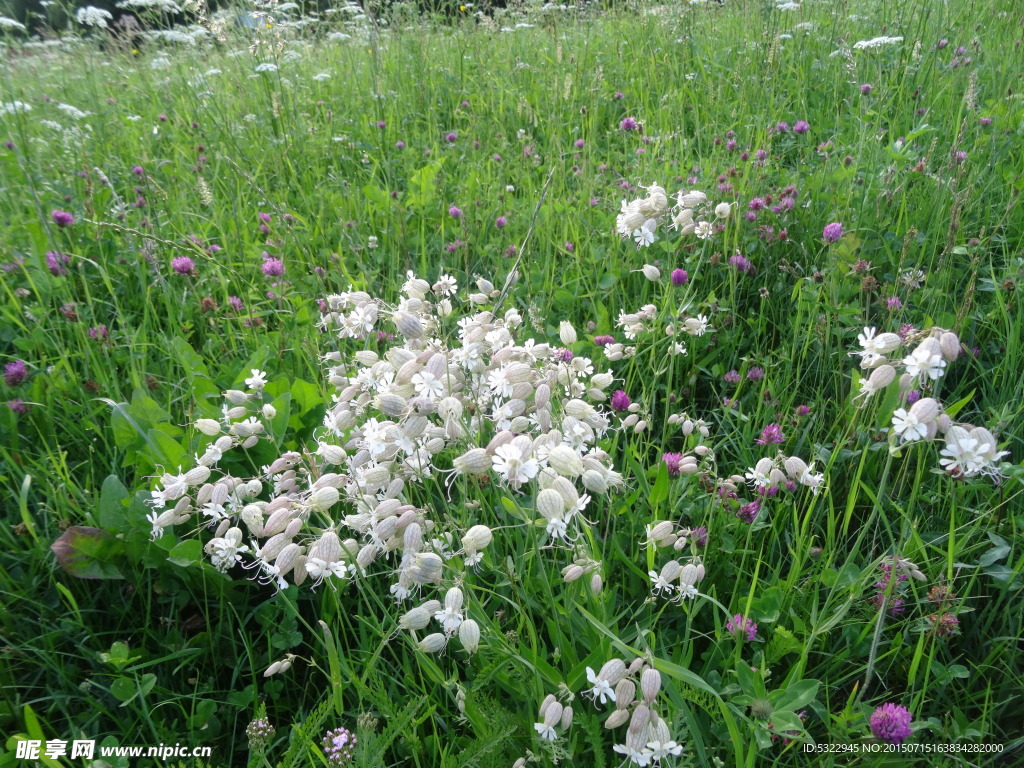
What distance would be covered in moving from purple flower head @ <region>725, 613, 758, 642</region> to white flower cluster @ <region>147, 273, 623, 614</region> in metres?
0.37

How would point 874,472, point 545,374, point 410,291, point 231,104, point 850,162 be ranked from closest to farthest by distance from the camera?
1. point 545,374
2. point 410,291
3. point 874,472
4. point 850,162
5. point 231,104

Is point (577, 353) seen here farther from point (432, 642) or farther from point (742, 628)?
point (432, 642)

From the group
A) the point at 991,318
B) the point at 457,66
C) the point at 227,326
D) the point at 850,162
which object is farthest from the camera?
the point at 457,66

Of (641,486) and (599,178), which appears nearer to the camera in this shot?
(641,486)

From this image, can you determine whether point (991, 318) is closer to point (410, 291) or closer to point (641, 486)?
point (641, 486)

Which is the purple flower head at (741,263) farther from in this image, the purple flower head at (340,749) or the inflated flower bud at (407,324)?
the purple flower head at (340,749)

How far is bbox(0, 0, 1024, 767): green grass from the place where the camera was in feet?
4.46

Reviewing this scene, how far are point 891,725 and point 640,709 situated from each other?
52 centimetres

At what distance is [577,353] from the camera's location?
223 centimetres

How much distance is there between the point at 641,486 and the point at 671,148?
7.57 feet

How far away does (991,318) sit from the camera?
82.0 inches

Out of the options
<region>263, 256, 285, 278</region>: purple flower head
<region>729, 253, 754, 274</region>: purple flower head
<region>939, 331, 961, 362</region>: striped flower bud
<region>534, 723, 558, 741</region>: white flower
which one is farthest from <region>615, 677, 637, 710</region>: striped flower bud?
<region>263, 256, 285, 278</region>: purple flower head

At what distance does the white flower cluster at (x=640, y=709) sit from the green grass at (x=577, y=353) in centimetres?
5

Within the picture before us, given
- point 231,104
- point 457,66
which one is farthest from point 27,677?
point 457,66
